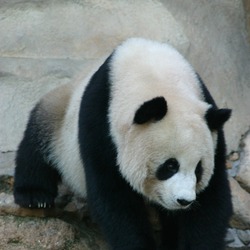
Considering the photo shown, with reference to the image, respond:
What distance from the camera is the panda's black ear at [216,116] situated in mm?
4492

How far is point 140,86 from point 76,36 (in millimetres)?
2342

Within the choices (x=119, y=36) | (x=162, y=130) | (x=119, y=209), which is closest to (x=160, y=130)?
(x=162, y=130)

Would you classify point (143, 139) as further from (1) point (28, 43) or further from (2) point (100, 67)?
(1) point (28, 43)

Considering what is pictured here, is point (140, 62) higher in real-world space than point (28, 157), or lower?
higher

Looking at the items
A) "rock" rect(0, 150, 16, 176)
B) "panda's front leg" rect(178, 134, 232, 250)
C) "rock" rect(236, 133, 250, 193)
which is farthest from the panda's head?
"rock" rect(236, 133, 250, 193)

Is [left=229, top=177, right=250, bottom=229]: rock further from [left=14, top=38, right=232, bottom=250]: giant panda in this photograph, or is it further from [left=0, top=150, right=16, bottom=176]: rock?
[left=0, top=150, right=16, bottom=176]: rock

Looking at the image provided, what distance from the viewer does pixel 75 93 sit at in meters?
5.33

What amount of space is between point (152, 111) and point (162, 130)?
0.14 m

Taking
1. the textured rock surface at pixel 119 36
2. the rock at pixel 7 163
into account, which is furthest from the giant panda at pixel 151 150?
the textured rock surface at pixel 119 36

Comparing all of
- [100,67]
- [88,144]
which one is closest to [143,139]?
[88,144]

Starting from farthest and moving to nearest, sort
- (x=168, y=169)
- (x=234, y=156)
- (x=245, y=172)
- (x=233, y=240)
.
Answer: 1. (x=234, y=156)
2. (x=245, y=172)
3. (x=233, y=240)
4. (x=168, y=169)

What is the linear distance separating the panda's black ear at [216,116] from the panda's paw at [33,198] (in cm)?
141

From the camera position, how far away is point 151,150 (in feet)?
14.4

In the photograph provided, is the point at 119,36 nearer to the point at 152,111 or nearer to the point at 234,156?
the point at 234,156
